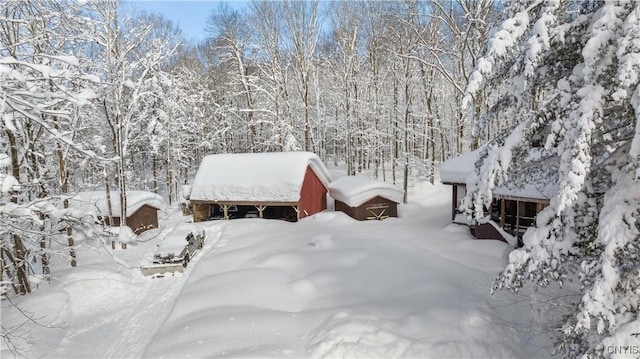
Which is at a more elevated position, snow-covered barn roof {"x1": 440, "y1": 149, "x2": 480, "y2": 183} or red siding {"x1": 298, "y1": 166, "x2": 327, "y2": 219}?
snow-covered barn roof {"x1": 440, "y1": 149, "x2": 480, "y2": 183}

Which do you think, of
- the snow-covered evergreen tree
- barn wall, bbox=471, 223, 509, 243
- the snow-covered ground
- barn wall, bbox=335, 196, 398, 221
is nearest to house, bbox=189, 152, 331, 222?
barn wall, bbox=335, 196, 398, 221

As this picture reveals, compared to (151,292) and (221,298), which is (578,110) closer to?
(221,298)

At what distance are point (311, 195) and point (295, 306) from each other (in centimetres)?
1264

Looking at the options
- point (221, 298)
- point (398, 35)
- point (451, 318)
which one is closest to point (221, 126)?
point (398, 35)

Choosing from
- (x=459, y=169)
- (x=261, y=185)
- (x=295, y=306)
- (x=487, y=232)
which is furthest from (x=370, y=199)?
(x=295, y=306)

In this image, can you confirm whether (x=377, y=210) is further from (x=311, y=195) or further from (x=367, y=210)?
(x=311, y=195)

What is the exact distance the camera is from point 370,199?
20.5 m

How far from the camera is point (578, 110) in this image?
4957 mm

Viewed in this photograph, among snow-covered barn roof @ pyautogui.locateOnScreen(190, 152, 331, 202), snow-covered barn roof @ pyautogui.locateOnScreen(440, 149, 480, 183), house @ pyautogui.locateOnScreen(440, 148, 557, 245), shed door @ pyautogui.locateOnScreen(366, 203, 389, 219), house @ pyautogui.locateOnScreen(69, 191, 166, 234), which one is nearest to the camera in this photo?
house @ pyautogui.locateOnScreen(440, 148, 557, 245)

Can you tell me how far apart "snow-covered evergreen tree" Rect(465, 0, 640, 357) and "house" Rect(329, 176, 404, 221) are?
13624 mm

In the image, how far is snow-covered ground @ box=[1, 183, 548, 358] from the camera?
779 centimetres

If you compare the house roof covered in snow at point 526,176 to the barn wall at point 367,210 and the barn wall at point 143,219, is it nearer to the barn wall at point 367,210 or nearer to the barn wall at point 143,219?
the barn wall at point 367,210

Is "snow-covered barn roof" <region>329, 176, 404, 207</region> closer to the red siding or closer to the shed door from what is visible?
the shed door

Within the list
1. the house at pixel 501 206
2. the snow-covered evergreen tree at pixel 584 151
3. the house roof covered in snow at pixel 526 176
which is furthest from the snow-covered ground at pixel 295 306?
the snow-covered evergreen tree at pixel 584 151
